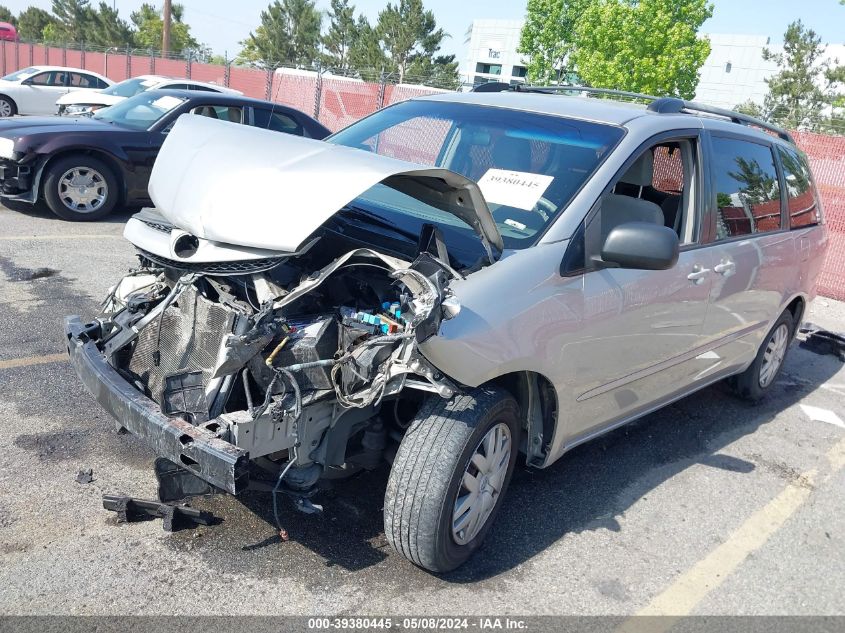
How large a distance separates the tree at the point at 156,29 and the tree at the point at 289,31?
6.25 m

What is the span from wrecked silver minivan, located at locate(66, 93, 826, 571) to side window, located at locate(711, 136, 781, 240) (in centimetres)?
29

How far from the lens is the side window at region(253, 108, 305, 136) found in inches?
376

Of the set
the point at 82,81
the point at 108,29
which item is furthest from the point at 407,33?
the point at 82,81

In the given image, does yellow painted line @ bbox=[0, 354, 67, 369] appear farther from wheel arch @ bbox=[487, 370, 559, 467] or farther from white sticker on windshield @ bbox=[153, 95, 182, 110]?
white sticker on windshield @ bbox=[153, 95, 182, 110]

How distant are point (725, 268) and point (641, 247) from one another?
4.21ft

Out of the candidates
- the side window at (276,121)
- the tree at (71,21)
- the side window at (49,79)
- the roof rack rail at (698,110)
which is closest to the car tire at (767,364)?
the roof rack rail at (698,110)

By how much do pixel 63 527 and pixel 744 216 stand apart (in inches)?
156

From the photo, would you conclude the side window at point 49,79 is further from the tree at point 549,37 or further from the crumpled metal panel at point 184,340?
the tree at point 549,37

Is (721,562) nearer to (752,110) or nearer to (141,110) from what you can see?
(141,110)

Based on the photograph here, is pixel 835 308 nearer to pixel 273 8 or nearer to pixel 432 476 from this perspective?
pixel 432 476

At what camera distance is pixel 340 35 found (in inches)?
2544

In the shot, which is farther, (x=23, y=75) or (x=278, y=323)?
(x=23, y=75)

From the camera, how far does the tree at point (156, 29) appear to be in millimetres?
66875

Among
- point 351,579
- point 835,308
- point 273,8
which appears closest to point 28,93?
point 835,308
